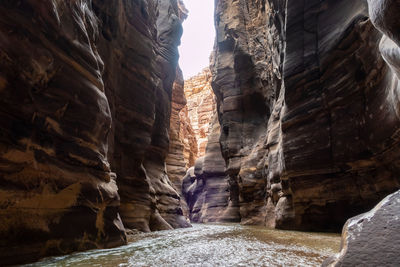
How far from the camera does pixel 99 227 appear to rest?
210 inches

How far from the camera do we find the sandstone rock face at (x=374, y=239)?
6.27ft

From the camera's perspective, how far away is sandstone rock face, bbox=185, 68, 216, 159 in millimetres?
54009

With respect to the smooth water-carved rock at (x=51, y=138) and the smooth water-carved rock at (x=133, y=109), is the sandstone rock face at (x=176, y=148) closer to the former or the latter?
the smooth water-carved rock at (x=133, y=109)

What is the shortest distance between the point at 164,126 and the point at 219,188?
11.4m

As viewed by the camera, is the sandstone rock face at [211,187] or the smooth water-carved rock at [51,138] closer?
the smooth water-carved rock at [51,138]

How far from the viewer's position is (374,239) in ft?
6.76

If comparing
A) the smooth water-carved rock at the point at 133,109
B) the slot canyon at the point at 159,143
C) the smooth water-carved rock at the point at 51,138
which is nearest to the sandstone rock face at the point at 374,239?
the slot canyon at the point at 159,143

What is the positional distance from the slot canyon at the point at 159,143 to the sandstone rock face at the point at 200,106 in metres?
35.7

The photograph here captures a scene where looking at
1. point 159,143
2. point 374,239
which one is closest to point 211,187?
point 159,143

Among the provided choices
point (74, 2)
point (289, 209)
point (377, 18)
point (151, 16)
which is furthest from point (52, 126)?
point (151, 16)

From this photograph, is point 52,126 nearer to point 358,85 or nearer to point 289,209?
point 358,85

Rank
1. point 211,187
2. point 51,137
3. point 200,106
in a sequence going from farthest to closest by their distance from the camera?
point 200,106 < point 211,187 < point 51,137

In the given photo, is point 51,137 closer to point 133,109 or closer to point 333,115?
point 133,109

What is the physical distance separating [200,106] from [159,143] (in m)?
43.6
